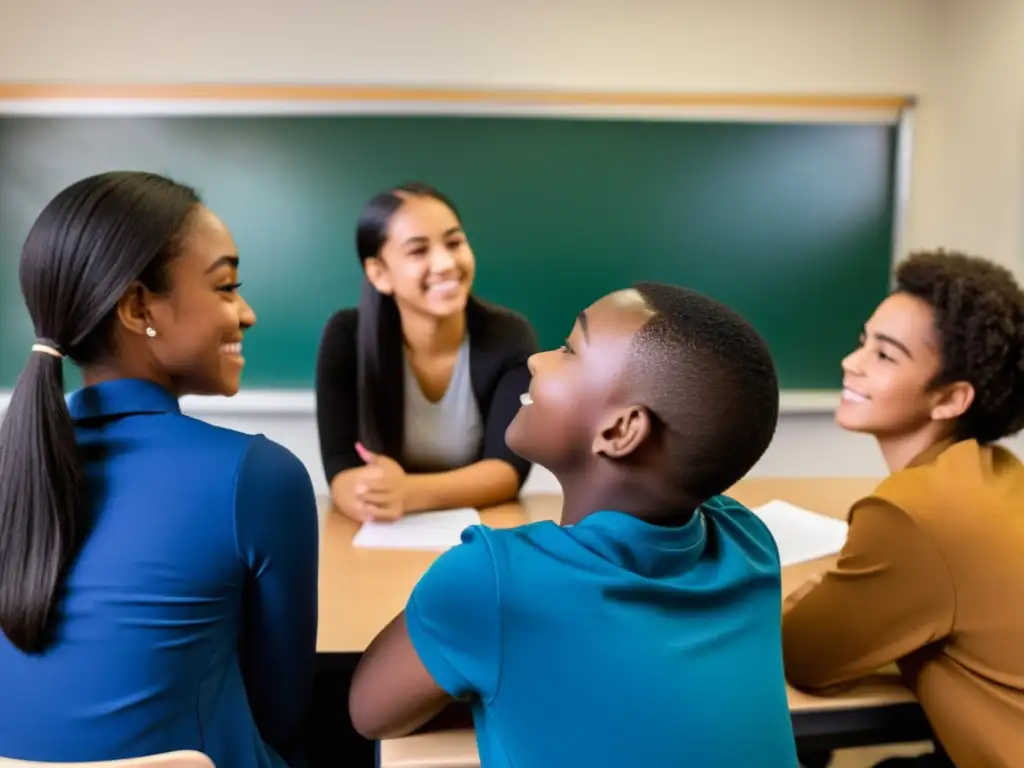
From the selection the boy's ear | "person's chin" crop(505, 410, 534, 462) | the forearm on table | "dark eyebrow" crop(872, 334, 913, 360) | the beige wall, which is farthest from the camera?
the beige wall

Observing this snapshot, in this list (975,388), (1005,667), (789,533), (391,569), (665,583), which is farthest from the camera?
(789,533)

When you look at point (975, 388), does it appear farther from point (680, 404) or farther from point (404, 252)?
point (404, 252)

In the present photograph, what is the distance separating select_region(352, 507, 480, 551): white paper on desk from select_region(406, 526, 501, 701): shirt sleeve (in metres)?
0.71

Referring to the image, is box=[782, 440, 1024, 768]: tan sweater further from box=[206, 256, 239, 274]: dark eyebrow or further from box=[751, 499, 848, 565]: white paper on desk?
box=[206, 256, 239, 274]: dark eyebrow

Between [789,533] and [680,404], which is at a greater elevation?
[680,404]

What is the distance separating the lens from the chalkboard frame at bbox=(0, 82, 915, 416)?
2.68 meters

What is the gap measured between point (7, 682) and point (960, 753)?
3.94 feet

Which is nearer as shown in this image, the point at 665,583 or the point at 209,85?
the point at 665,583

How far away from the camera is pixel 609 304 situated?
88cm

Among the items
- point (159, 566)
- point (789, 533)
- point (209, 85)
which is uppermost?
point (209, 85)

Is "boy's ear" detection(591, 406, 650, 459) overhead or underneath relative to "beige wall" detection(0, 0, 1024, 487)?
underneath

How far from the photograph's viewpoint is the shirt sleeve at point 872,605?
1.05 meters

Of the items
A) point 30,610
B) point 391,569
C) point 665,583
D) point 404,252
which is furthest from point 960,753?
A: point 404,252

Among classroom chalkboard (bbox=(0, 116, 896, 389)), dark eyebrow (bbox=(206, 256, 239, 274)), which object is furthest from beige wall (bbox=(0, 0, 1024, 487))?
dark eyebrow (bbox=(206, 256, 239, 274))
